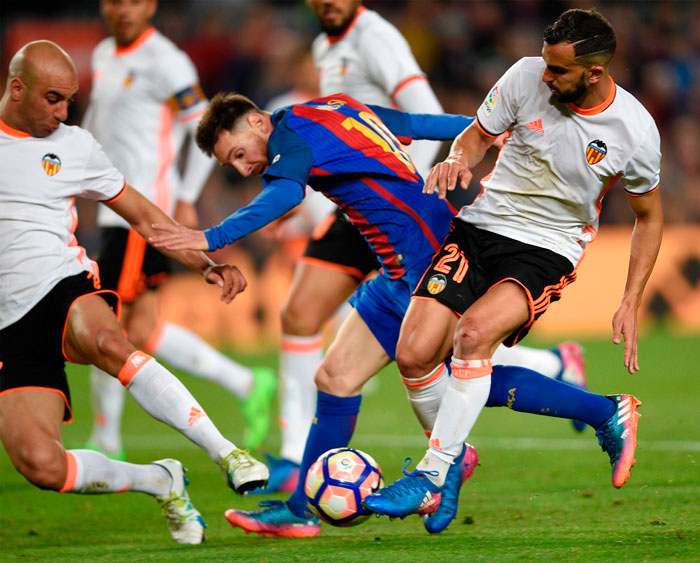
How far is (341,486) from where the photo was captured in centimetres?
438

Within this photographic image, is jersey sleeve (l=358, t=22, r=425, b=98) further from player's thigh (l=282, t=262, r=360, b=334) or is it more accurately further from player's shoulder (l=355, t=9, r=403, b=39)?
player's thigh (l=282, t=262, r=360, b=334)

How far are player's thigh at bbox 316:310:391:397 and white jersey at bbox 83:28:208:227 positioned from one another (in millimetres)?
2311

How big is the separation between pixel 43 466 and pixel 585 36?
2689 mm

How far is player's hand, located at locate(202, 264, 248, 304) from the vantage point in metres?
4.64

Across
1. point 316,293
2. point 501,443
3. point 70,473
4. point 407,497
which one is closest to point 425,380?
point 407,497

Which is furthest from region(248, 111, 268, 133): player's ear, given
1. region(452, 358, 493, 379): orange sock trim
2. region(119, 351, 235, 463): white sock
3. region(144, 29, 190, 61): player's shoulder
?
region(144, 29, 190, 61): player's shoulder

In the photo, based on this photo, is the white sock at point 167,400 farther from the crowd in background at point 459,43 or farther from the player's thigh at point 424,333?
the crowd in background at point 459,43

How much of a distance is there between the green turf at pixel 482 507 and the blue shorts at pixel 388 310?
838 mm

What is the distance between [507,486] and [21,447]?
2.51 meters

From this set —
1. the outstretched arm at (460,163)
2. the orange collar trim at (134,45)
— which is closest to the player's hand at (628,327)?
the outstretched arm at (460,163)

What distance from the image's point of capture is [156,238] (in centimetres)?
427

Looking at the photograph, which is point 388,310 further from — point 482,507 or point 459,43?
point 459,43

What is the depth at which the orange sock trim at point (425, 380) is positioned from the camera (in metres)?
4.61

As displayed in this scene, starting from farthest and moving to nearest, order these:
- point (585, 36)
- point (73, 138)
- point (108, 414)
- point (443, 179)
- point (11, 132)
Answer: point (108, 414) → point (73, 138) → point (11, 132) → point (443, 179) → point (585, 36)
